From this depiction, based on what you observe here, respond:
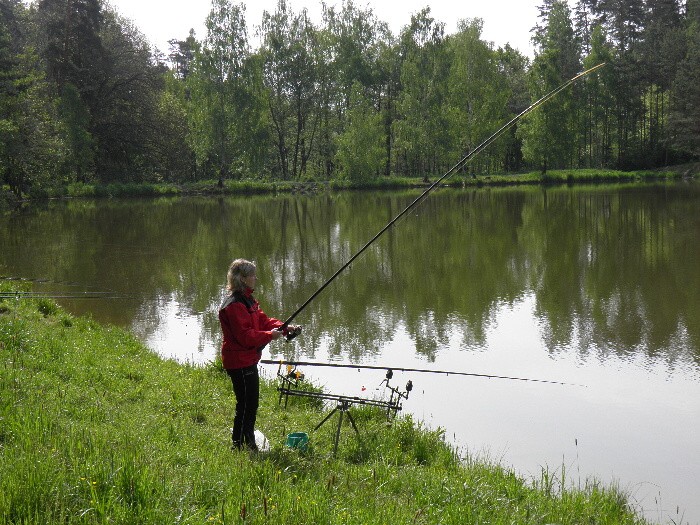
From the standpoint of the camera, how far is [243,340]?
5570 mm

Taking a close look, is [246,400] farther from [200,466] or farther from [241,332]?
[200,466]

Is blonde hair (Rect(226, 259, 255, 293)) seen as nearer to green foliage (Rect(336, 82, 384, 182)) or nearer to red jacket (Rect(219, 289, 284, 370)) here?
red jacket (Rect(219, 289, 284, 370))

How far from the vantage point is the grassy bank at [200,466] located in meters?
3.73

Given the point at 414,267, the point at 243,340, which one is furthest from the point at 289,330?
the point at 414,267

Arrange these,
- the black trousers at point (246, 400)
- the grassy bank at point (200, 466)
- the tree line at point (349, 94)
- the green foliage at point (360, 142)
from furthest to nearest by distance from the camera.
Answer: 1. the green foliage at point (360, 142)
2. the tree line at point (349, 94)
3. the black trousers at point (246, 400)
4. the grassy bank at point (200, 466)

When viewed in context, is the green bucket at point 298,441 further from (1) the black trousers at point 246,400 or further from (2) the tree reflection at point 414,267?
(2) the tree reflection at point 414,267

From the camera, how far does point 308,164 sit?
67.6 meters

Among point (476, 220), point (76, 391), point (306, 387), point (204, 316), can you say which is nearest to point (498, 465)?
point (306, 387)

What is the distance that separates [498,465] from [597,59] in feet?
183

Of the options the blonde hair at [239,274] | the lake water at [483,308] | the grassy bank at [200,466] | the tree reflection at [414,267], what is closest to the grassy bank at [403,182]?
the tree reflection at [414,267]

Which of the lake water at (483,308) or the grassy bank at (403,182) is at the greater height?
the grassy bank at (403,182)

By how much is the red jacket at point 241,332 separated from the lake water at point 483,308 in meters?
2.70

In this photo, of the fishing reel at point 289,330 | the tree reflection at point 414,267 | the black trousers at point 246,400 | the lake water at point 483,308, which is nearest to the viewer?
the black trousers at point 246,400

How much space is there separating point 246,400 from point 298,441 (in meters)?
0.60
